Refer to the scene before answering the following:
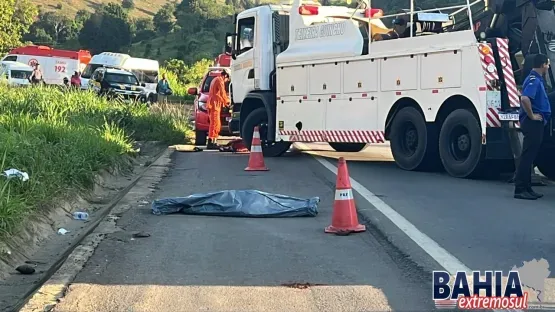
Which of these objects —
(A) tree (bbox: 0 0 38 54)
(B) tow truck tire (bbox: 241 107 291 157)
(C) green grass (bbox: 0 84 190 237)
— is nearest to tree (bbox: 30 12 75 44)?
(A) tree (bbox: 0 0 38 54)

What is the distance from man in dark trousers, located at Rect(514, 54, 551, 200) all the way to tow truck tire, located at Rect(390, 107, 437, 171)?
9.45 feet

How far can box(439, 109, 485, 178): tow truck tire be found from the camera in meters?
11.8

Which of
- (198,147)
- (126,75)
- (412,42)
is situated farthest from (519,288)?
(126,75)

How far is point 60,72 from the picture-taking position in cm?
4981

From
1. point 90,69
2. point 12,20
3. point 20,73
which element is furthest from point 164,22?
point 20,73

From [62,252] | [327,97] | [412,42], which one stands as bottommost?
[62,252]

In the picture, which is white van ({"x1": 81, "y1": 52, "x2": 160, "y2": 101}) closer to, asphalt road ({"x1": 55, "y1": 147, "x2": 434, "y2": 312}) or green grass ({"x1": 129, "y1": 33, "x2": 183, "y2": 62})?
green grass ({"x1": 129, "y1": 33, "x2": 183, "y2": 62})

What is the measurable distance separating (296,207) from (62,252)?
2.75 m

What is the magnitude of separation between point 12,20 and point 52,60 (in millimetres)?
5781

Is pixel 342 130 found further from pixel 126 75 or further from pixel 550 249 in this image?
pixel 126 75

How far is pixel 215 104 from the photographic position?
18.6 meters

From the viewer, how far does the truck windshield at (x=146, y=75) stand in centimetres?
4416

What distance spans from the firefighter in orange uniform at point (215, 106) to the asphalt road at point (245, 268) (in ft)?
30.2

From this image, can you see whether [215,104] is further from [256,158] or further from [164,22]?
[164,22]
